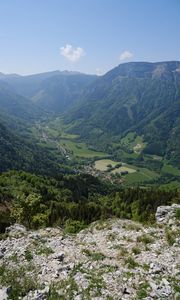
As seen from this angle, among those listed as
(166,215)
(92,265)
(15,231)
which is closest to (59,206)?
(15,231)

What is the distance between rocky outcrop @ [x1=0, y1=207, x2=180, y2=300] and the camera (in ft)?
89.5

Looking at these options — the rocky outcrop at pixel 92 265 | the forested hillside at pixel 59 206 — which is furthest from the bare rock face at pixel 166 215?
the forested hillside at pixel 59 206

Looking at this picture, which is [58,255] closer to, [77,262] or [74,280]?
[77,262]

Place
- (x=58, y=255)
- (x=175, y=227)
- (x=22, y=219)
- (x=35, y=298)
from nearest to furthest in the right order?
(x=35, y=298) < (x=58, y=255) < (x=175, y=227) < (x=22, y=219)

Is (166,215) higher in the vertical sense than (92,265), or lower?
lower

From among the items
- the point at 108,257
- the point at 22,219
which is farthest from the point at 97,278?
the point at 22,219

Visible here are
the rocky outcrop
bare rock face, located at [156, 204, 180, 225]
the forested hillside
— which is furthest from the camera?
the forested hillside

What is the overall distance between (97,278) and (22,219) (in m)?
36.0

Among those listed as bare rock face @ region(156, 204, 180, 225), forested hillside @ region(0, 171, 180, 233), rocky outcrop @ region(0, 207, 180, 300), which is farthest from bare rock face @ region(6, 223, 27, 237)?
bare rock face @ region(156, 204, 180, 225)

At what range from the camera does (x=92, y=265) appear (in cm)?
3195

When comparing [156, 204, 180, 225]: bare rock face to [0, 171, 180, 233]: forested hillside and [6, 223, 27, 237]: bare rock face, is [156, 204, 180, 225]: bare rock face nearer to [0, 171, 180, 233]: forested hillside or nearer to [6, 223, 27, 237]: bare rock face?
[0, 171, 180, 233]: forested hillside

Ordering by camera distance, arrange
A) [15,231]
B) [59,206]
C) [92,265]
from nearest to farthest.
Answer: [92,265] < [15,231] < [59,206]

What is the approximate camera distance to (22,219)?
62281 millimetres

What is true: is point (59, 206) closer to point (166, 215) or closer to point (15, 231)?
point (15, 231)
